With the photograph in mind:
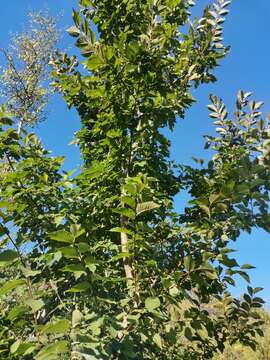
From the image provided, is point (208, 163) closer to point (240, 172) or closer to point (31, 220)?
point (240, 172)

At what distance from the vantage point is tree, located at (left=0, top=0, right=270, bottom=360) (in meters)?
3.35

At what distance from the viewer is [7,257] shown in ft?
9.61

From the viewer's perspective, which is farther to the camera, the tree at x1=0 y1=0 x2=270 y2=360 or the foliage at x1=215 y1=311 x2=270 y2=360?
the foliage at x1=215 y1=311 x2=270 y2=360

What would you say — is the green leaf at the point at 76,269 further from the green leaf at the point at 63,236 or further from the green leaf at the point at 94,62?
the green leaf at the point at 94,62

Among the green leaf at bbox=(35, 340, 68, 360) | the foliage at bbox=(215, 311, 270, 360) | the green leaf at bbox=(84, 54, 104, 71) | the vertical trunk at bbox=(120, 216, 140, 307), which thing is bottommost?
the green leaf at bbox=(35, 340, 68, 360)

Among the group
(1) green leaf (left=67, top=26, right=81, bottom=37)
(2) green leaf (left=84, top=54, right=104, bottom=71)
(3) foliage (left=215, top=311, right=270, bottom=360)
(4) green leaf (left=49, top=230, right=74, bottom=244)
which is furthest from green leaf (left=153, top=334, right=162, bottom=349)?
(3) foliage (left=215, top=311, right=270, bottom=360)

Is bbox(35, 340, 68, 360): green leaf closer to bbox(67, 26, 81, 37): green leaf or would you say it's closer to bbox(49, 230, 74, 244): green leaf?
bbox(49, 230, 74, 244): green leaf

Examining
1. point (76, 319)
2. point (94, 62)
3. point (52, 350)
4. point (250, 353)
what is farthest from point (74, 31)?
point (250, 353)

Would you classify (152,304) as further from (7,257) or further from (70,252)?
(7,257)

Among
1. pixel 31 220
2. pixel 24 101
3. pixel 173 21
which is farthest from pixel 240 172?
pixel 24 101

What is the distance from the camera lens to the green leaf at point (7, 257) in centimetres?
291

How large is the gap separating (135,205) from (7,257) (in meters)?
0.93

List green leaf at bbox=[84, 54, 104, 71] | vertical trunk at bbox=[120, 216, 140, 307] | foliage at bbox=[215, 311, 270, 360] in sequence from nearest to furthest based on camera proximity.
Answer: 1. vertical trunk at bbox=[120, 216, 140, 307]
2. green leaf at bbox=[84, 54, 104, 71]
3. foliage at bbox=[215, 311, 270, 360]

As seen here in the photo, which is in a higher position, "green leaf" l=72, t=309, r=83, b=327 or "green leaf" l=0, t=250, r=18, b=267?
"green leaf" l=0, t=250, r=18, b=267
